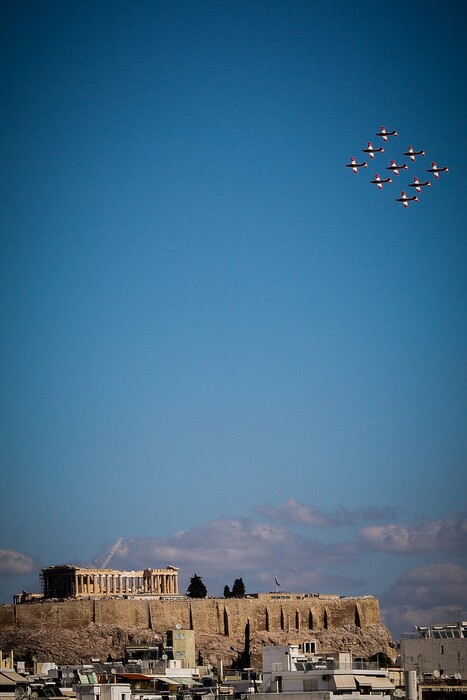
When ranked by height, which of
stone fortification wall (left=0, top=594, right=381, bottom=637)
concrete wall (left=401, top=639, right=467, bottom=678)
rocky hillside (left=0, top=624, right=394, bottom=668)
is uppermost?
stone fortification wall (left=0, top=594, right=381, bottom=637)

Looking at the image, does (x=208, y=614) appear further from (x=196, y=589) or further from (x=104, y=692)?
(x=104, y=692)

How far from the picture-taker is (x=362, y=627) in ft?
480

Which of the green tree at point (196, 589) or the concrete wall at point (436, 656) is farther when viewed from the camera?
the green tree at point (196, 589)

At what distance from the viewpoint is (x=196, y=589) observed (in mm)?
153125

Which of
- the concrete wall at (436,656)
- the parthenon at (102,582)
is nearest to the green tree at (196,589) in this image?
the parthenon at (102,582)

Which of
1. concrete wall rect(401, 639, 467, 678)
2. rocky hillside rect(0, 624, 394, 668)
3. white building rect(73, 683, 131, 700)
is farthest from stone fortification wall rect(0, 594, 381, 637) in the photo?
white building rect(73, 683, 131, 700)

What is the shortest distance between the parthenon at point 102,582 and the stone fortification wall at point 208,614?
918 cm

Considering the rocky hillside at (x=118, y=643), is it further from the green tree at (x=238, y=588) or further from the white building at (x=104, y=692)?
the white building at (x=104, y=692)

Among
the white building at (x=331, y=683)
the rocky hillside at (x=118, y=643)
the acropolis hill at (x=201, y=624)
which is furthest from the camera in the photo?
the acropolis hill at (x=201, y=624)

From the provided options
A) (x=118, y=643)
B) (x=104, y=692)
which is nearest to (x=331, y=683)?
(x=104, y=692)

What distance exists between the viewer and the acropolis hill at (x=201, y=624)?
434ft

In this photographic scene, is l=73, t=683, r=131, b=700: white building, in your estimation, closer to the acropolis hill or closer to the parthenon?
the acropolis hill

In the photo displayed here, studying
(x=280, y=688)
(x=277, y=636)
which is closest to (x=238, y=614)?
(x=277, y=636)

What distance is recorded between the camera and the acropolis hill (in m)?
132
